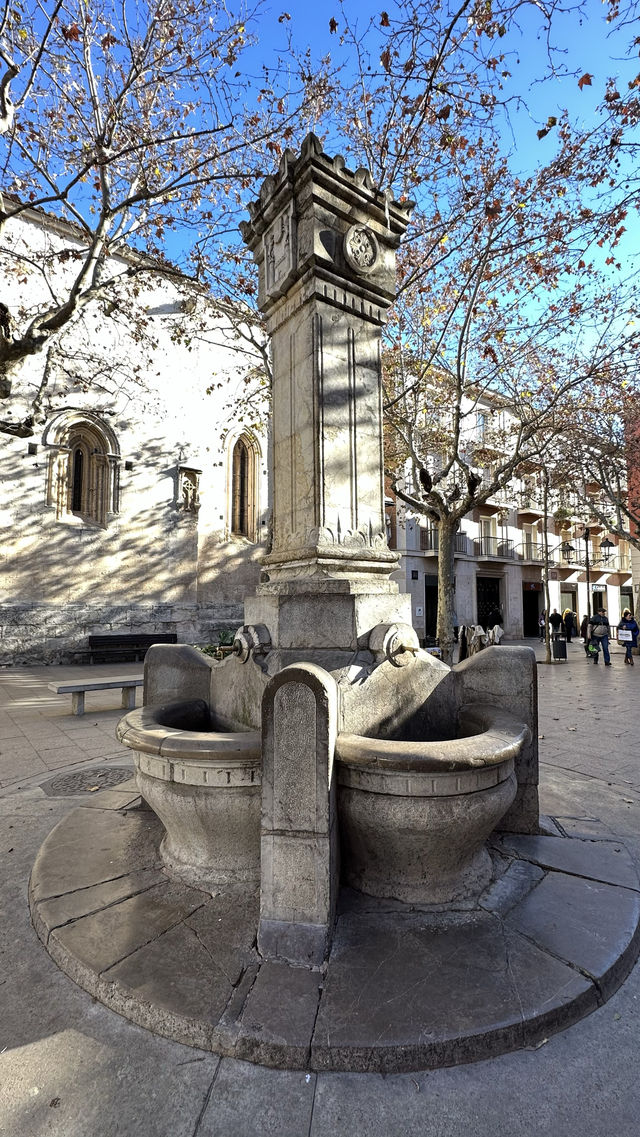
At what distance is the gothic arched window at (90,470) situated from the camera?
14414 mm

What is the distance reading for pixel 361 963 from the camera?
1.91 meters

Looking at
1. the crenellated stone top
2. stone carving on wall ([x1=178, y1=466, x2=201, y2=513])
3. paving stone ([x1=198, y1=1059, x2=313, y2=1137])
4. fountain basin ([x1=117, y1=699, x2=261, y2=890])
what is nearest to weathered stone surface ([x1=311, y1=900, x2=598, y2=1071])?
paving stone ([x1=198, y1=1059, x2=313, y2=1137])

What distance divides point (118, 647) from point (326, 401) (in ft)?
42.3

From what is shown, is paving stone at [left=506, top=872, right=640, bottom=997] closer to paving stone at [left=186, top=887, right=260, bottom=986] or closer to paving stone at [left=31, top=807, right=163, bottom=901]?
paving stone at [left=186, top=887, right=260, bottom=986]

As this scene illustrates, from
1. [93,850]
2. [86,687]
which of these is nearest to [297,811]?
[93,850]

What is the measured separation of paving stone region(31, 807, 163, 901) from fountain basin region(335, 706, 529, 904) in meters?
1.19

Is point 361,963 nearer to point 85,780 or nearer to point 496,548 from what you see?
A: point 85,780

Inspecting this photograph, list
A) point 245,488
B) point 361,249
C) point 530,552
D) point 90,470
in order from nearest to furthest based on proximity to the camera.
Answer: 1. point 361,249
2. point 90,470
3. point 245,488
4. point 530,552

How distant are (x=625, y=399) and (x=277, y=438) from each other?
13.5 meters

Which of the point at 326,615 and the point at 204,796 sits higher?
the point at 326,615

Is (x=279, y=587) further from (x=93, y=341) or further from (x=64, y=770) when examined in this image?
(x=93, y=341)

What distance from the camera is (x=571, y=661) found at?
1616 centimetres

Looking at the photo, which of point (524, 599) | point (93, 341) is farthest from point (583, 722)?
point (524, 599)

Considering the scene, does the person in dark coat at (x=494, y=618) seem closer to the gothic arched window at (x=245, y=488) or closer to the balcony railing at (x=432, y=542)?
the balcony railing at (x=432, y=542)
